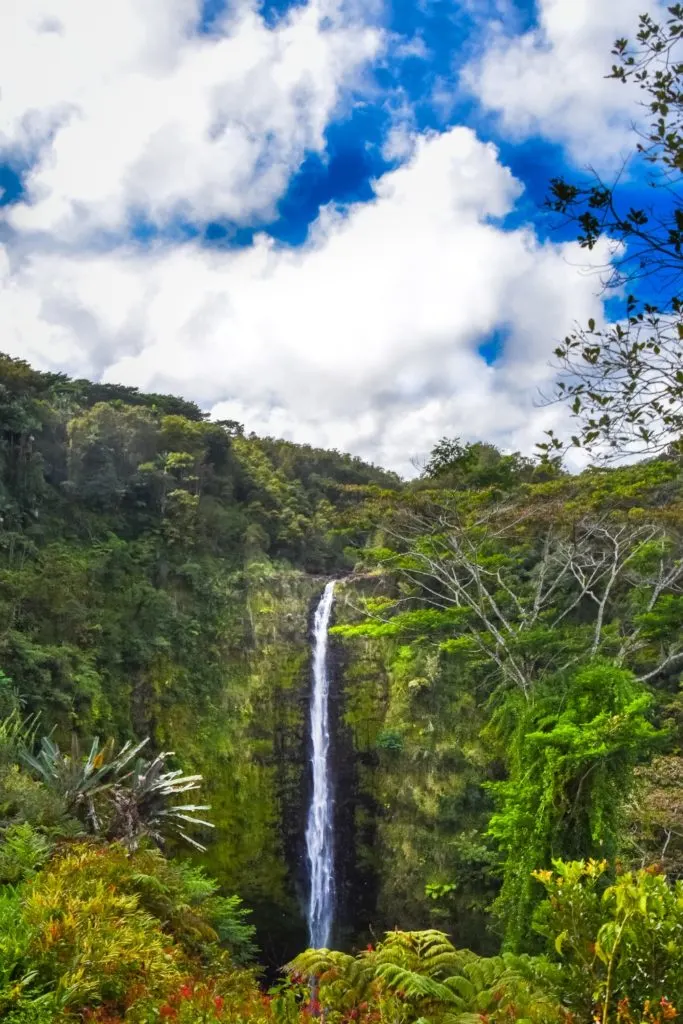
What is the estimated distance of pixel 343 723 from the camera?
18.6 meters

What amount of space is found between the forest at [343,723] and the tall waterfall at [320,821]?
283 mm

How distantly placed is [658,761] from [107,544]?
1468 centimetres

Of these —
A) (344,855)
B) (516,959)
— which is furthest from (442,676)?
(516,959)

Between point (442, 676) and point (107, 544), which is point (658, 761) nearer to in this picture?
point (442, 676)

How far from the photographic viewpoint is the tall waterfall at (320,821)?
15.3m

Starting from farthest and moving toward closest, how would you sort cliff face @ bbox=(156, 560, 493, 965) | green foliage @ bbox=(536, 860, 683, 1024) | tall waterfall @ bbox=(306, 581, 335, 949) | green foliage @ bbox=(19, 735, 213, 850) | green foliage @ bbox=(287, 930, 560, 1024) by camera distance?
tall waterfall @ bbox=(306, 581, 335, 949)
cliff face @ bbox=(156, 560, 493, 965)
green foliage @ bbox=(19, 735, 213, 850)
green foliage @ bbox=(287, 930, 560, 1024)
green foliage @ bbox=(536, 860, 683, 1024)

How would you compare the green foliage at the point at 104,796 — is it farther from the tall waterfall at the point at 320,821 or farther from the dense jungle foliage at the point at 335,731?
the tall waterfall at the point at 320,821

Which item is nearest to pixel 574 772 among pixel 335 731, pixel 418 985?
pixel 418 985

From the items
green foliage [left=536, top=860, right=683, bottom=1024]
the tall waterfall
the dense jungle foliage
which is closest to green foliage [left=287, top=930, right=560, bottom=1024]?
the dense jungle foliage

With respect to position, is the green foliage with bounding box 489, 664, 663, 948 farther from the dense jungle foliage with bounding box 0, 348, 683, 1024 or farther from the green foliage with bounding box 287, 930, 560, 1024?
the green foliage with bounding box 287, 930, 560, 1024

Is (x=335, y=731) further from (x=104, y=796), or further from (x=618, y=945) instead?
(x=618, y=945)

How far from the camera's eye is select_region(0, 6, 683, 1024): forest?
386cm

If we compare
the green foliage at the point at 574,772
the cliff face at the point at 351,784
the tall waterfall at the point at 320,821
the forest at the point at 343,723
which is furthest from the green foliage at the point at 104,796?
the tall waterfall at the point at 320,821

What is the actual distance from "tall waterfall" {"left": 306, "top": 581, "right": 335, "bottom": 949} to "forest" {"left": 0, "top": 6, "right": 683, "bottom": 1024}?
11.2 inches
